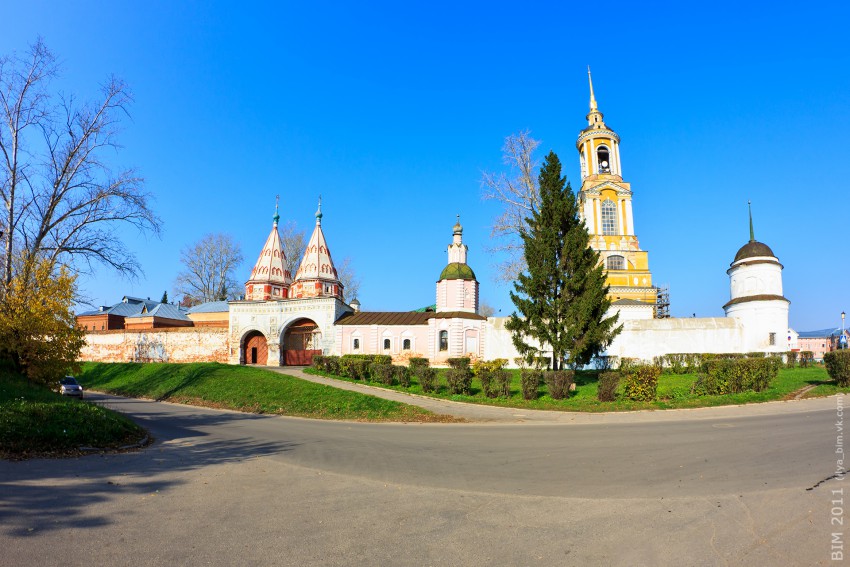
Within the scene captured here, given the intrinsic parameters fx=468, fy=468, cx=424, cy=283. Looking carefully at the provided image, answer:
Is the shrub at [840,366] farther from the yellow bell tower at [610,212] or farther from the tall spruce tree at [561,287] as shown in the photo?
the yellow bell tower at [610,212]

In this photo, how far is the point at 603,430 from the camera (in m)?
11.1

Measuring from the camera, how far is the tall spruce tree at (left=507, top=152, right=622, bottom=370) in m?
19.5

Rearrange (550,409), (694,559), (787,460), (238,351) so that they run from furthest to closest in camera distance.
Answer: (238,351)
(550,409)
(787,460)
(694,559)

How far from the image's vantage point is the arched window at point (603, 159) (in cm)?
5312

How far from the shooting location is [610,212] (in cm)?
5056

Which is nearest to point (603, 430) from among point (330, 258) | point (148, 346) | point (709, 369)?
point (709, 369)

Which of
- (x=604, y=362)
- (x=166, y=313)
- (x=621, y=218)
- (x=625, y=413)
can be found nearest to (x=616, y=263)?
(x=621, y=218)

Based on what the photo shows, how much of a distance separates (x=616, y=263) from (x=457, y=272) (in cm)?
2276

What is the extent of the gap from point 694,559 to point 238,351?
3608cm

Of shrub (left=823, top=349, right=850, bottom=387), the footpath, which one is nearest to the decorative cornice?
shrub (left=823, top=349, right=850, bottom=387)

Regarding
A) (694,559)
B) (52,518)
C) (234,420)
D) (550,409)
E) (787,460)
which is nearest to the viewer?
(694,559)

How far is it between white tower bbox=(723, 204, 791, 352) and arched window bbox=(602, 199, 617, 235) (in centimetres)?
1488

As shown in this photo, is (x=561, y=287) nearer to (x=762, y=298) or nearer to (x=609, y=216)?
(x=762, y=298)

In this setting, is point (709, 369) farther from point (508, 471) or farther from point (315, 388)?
point (315, 388)
